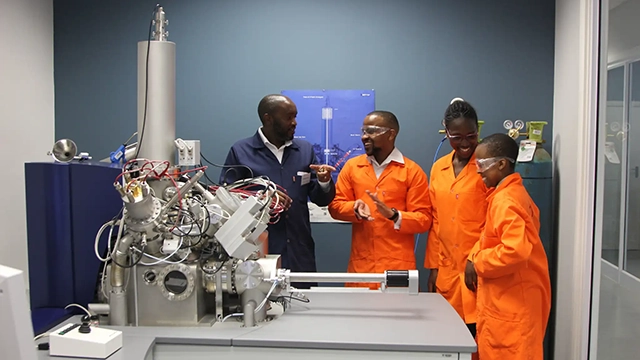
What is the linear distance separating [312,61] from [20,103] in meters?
1.89

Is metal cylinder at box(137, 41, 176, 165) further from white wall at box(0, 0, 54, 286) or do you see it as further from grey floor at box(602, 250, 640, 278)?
grey floor at box(602, 250, 640, 278)

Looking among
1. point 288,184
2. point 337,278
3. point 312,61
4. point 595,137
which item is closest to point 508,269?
point 337,278

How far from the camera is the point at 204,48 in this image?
3.51 m

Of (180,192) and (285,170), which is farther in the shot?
(285,170)

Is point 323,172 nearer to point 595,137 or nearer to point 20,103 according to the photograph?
point 595,137

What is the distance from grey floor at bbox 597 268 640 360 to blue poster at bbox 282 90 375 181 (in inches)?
68.8

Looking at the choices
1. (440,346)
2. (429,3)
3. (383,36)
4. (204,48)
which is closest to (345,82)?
(383,36)

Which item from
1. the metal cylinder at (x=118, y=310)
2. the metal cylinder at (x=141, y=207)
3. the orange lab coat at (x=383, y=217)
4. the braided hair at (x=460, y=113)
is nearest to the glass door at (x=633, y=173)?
the braided hair at (x=460, y=113)

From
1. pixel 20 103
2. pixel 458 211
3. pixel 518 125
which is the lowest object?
pixel 458 211

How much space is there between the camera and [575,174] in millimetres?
2756

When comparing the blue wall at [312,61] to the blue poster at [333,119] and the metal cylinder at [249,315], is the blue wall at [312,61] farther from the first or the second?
the metal cylinder at [249,315]

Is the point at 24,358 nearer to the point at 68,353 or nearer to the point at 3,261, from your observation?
the point at 68,353

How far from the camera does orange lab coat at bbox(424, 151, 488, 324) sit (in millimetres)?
2445

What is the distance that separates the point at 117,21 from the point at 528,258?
3.07m
